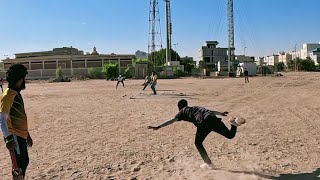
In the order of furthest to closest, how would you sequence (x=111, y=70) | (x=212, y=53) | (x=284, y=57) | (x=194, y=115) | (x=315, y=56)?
(x=284, y=57) < (x=315, y=56) < (x=212, y=53) < (x=111, y=70) < (x=194, y=115)

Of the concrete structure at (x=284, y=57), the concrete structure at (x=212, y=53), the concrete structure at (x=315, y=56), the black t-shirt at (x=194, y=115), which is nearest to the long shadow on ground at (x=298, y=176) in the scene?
the black t-shirt at (x=194, y=115)

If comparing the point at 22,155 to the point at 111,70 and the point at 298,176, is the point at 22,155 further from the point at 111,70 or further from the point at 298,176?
the point at 111,70

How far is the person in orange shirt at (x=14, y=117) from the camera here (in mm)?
4793

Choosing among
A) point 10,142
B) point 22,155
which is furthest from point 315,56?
point 10,142

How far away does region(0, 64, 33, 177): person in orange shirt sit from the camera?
15.7 ft

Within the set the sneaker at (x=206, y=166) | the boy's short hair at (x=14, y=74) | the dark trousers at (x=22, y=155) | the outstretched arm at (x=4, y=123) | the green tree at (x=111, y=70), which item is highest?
the green tree at (x=111, y=70)

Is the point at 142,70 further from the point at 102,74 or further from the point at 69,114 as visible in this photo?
the point at 69,114

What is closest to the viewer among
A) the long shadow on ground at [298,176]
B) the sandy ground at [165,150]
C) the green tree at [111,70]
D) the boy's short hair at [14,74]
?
the boy's short hair at [14,74]

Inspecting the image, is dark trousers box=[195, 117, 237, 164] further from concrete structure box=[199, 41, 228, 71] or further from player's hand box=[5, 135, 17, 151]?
concrete structure box=[199, 41, 228, 71]

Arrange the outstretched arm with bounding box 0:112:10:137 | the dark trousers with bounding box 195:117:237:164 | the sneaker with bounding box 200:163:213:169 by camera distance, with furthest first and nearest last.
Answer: the sneaker with bounding box 200:163:213:169
the dark trousers with bounding box 195:117:237:164
the outstretched arm with bounding box 0:112:10:137

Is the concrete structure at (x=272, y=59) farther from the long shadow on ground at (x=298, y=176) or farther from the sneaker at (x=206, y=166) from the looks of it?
the long shadow on ground at (x=298, y=176)

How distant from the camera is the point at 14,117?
497cm

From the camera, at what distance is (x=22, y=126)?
199 inches

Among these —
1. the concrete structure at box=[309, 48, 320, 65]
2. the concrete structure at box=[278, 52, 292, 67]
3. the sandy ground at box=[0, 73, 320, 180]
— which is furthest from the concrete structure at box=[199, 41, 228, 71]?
the sandy ground at box=[0, 73, 320, 180]
